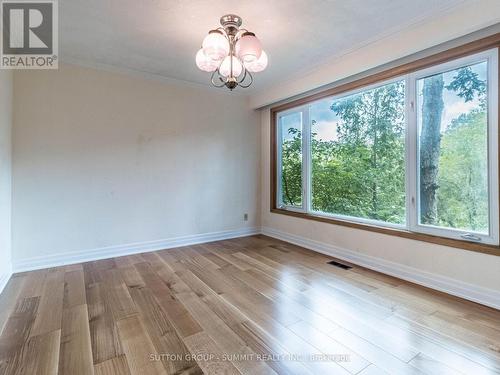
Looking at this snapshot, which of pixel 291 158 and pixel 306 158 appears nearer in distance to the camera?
pixel 306 158

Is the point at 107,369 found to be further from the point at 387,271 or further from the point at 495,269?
the point at 495,269

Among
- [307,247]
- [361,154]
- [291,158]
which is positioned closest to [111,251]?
[307,247]

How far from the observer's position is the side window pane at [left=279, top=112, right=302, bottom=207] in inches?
166

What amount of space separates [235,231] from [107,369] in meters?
3.16

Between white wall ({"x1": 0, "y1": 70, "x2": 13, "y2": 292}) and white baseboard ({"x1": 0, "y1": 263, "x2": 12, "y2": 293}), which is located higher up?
white wall ({"x1": 0, "y1": 70, "x2": 13, "y2": 292})

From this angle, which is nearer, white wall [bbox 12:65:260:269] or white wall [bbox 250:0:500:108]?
white wall [bbox 250:0:500:108]

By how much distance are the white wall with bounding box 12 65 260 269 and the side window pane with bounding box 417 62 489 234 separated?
2769mm

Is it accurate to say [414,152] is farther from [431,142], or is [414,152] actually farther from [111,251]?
[111,251]

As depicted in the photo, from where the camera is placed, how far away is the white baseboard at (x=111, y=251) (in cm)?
302

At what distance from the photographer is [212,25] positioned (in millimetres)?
2426

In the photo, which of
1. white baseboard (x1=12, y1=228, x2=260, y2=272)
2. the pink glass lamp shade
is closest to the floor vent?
white baseboard (x1=12, y1=228, x2=260, y2=272)

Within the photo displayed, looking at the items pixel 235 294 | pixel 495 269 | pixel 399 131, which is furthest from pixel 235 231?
pixel 495 269

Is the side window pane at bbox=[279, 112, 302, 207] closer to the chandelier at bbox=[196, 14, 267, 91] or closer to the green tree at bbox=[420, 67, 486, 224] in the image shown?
the green tree at bbox=[420, 67, 486, 224]

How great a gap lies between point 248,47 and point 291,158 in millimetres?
2548
